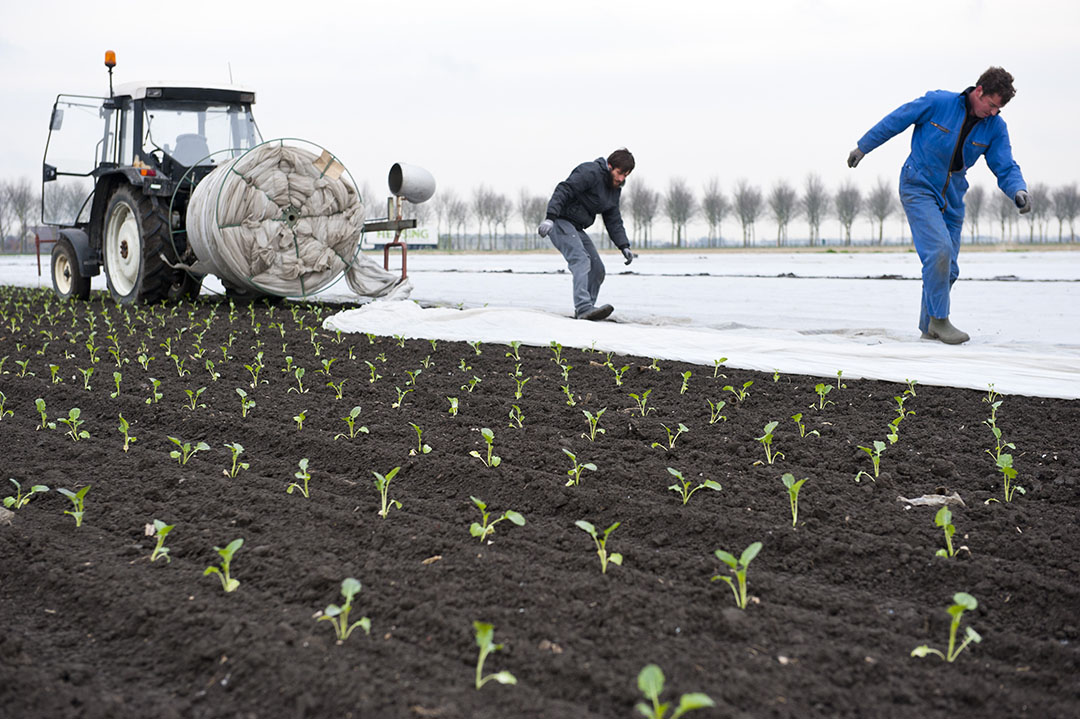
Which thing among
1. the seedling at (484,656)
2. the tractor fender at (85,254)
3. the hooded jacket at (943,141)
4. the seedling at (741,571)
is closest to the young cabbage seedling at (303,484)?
the seedling at (484,656)

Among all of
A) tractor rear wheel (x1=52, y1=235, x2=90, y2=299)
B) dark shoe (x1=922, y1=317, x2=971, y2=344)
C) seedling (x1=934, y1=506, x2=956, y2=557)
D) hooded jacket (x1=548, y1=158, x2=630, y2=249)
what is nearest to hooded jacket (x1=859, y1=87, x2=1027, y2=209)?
dark shoe (x1=922, y1=317, x2=971, y2=344)

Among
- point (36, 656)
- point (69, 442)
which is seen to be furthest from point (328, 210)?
point (36, 656)

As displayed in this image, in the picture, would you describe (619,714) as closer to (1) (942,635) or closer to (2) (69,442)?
(1) (942,635)

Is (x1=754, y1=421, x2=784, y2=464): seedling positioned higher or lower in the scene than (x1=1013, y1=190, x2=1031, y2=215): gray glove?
lower

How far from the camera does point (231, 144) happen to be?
8930mm

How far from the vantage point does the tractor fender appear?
917 cm

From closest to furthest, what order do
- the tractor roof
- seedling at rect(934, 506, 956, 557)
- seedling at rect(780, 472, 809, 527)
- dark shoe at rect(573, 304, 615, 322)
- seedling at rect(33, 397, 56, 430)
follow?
1. seedling at rect(934, 506, 956, 557)
2. seedling at rect(780, 472, 809, 527)
3. seedling at rect(33, 397, 56, 430)
4. dark shoe at rect(573, 304, 615, 322)
5. the tractor roof

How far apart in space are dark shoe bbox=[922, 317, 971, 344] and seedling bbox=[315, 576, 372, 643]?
4.74m

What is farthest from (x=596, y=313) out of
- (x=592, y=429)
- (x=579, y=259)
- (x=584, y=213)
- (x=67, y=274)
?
(x=67, y=274)

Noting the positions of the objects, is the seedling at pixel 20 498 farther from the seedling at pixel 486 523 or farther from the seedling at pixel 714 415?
the seedling at pixel 714 415

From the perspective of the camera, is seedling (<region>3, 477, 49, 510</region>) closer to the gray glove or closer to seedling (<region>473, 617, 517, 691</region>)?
seedling (<region>473, 617, 517, 691</region>)

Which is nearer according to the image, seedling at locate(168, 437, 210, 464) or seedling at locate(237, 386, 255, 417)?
seedling at locate(168, 437, 210, 464)

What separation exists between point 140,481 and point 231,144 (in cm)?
692

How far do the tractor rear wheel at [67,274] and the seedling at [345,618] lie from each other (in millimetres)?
8737
